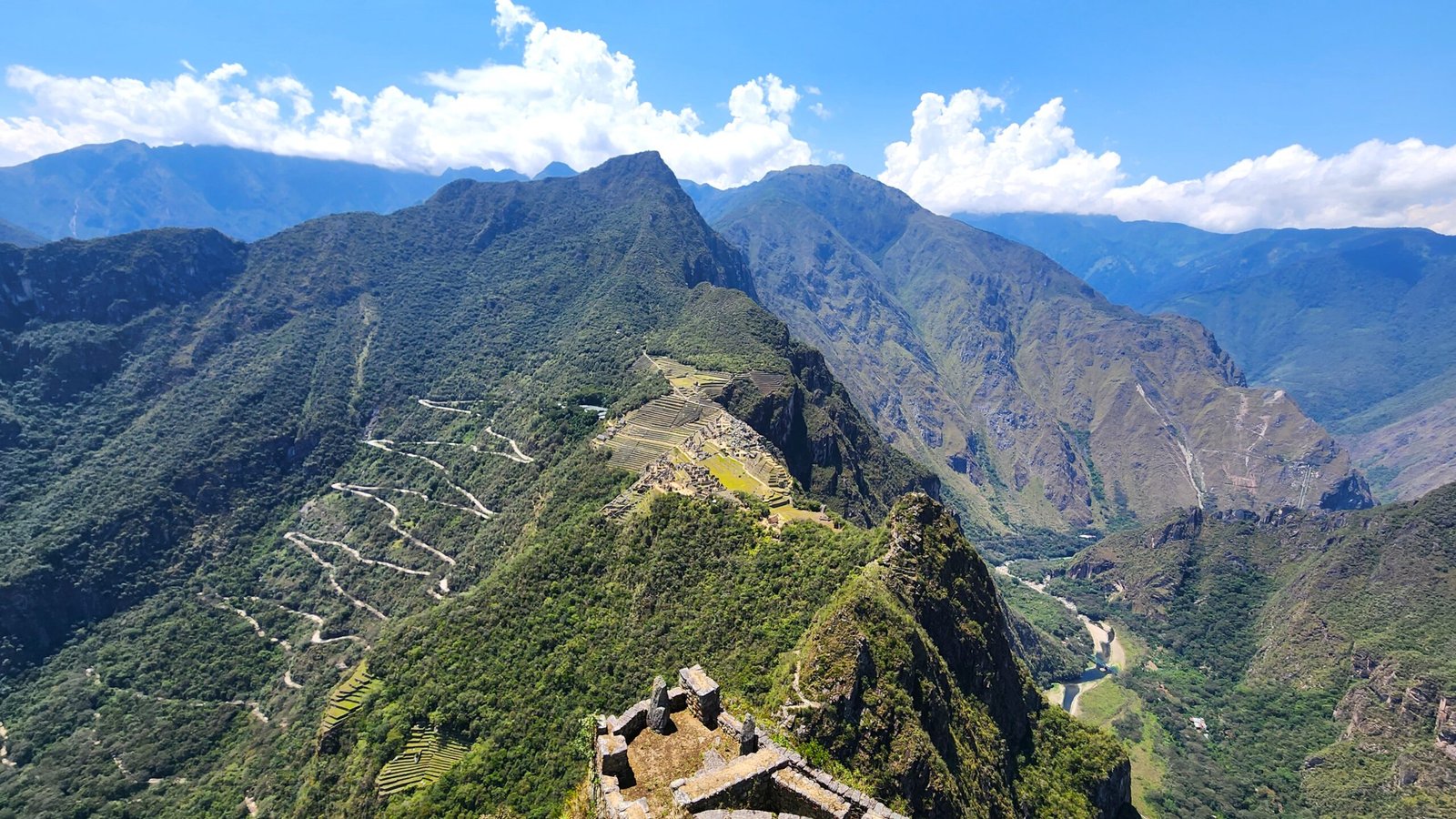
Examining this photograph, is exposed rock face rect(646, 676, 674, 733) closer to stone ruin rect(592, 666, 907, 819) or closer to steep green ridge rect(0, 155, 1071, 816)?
stone ruin rect(592, 666, 907, 819)

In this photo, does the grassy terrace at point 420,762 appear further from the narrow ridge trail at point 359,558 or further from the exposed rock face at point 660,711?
the narrow ridge trail at point 359,558

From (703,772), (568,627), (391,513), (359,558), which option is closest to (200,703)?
(359,558)

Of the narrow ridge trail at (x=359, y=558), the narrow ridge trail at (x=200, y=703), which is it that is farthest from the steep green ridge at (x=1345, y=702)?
the narrow ridge trail at (x=200, y=703)

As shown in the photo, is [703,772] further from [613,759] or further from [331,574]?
[331,574]

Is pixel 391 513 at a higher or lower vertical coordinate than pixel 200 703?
higher

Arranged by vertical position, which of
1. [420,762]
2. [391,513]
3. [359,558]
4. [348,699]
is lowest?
[420,762]

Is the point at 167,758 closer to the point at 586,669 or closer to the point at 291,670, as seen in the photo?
the point at 291,670

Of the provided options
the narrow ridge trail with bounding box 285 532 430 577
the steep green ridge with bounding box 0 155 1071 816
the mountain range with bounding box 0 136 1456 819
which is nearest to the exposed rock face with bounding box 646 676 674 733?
the mountain range with bounding box 0 136 1456 819
